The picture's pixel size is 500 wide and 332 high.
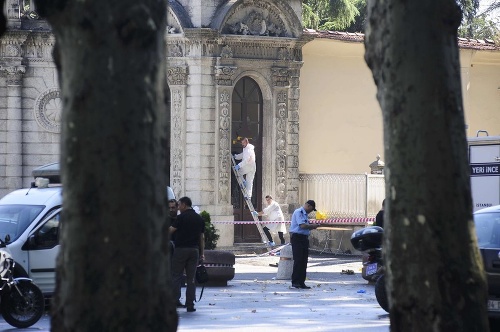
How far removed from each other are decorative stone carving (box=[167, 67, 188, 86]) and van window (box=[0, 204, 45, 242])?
12.1 meters

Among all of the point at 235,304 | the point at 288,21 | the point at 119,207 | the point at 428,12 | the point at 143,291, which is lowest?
the point at 235,304

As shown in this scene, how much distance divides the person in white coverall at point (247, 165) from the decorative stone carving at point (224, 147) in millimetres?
361

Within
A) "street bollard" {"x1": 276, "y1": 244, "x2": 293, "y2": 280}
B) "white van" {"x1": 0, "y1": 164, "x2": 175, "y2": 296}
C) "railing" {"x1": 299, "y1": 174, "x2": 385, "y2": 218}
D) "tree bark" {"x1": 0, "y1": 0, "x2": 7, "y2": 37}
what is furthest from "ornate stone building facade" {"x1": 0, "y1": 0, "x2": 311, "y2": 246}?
"tree bark" {"x1": 0, "y1": 0, "x2": 7, "y2": 37}

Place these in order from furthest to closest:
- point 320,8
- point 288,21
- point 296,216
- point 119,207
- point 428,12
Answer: point 320,8
point 288,21
point 296,216
point 428,12
point 119,207

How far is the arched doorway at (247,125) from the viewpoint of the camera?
3225 cm

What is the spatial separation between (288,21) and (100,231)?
2635cm

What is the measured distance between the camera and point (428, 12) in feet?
25.7

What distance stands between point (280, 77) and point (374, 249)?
15.7 metres

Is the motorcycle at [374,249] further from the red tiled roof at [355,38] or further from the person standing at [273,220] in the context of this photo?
the red tiled roof at [355,38]

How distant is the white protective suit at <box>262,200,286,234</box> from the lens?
31.3 meters

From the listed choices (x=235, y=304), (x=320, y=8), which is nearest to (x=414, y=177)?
(x=235, y=304)

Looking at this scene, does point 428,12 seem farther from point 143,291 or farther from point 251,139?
point 251,139

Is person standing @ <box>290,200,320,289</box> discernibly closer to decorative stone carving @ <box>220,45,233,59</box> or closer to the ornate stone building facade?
the ornate stone building facade

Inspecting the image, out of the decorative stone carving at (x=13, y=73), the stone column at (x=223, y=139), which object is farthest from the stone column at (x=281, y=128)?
the decorative stone carving at (x=13, y=73)
